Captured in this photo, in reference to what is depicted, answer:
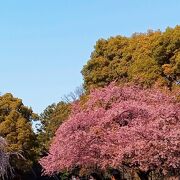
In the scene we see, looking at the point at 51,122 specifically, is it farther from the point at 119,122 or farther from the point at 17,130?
the point at 119,122

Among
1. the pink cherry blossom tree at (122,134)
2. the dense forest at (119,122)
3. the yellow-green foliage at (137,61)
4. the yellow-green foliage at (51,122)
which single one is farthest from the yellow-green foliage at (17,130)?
the pink cherry blossom tree at (122,134)

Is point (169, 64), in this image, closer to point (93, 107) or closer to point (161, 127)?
point (93, 107)

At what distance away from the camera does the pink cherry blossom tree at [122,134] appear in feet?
72.5

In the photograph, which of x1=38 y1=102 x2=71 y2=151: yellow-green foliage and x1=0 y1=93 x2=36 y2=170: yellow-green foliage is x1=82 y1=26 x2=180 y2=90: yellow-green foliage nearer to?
x1=38 y1=102 x2=71 y2=151: yellow-green foliage

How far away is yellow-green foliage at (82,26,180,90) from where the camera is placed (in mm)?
34594

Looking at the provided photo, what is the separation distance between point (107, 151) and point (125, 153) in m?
1.23

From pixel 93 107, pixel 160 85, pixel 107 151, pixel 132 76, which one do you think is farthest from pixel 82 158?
pixel 132 76

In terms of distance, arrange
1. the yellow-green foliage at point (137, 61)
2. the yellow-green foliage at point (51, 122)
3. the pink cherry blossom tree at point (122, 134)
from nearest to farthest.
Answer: the pink cherry blossom tree at point (122, 134) < the yellow-green foliage at point (137, 61) < the yellow-green foliage at point (51, 122)

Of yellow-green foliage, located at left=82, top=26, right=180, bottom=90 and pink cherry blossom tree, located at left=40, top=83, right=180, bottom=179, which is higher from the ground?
yellow-green foliage, located at left=82, top=26, right=180, bottom=90

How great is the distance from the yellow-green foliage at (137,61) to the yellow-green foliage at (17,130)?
22.7ft

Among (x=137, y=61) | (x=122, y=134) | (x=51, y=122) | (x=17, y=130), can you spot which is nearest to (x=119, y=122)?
(x=122, y=134)

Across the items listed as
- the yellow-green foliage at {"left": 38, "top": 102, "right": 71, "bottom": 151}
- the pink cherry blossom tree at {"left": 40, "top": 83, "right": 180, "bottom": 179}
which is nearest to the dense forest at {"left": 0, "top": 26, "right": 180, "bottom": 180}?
the pink cherry blossom tree at {"left": 40, "top": 83, "right": 180, "bottom": 179}

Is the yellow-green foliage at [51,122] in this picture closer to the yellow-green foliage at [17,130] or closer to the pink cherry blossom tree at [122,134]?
the yellow-green foliage at [17,130]

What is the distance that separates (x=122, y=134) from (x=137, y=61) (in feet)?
44.4
